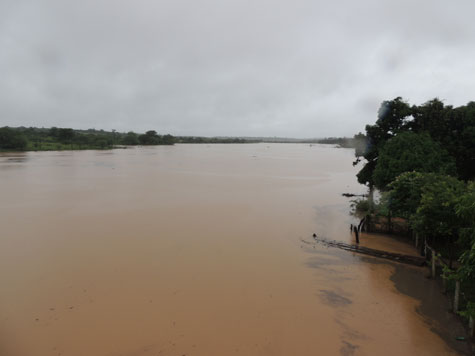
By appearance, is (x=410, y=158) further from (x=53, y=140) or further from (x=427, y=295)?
(x=53, y=140)

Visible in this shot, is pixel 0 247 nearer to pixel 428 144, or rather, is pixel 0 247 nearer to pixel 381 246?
pixel 381 246

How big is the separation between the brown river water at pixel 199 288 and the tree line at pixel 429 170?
162 cm

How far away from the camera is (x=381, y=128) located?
1677 cm

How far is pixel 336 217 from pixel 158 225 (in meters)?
9.56

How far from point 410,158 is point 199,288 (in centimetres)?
1067

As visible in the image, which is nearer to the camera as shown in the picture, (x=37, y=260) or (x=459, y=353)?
(x=459, y=353)

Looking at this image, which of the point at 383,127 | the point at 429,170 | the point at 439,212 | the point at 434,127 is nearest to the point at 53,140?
the point at 383,127

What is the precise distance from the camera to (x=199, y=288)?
8.12m

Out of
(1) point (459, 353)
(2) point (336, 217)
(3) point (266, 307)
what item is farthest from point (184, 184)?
(1) point (459, 353)

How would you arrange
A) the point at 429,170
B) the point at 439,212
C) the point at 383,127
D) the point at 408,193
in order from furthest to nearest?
the point at 383,127 < the point at 429,170 < the point at 408,193 < the point at 439,212

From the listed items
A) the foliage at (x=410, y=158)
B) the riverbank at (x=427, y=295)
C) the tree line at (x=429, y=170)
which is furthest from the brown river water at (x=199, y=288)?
the foliage at (x=410, y=158)

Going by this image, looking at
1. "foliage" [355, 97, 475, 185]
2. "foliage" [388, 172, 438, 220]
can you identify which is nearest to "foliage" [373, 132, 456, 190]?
"foliage" [355, 97, 475, 185]

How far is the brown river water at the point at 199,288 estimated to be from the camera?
5.87 m

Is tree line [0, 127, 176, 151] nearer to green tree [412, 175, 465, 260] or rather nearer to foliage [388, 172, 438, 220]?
foliage [388, 172, 438, 220]
